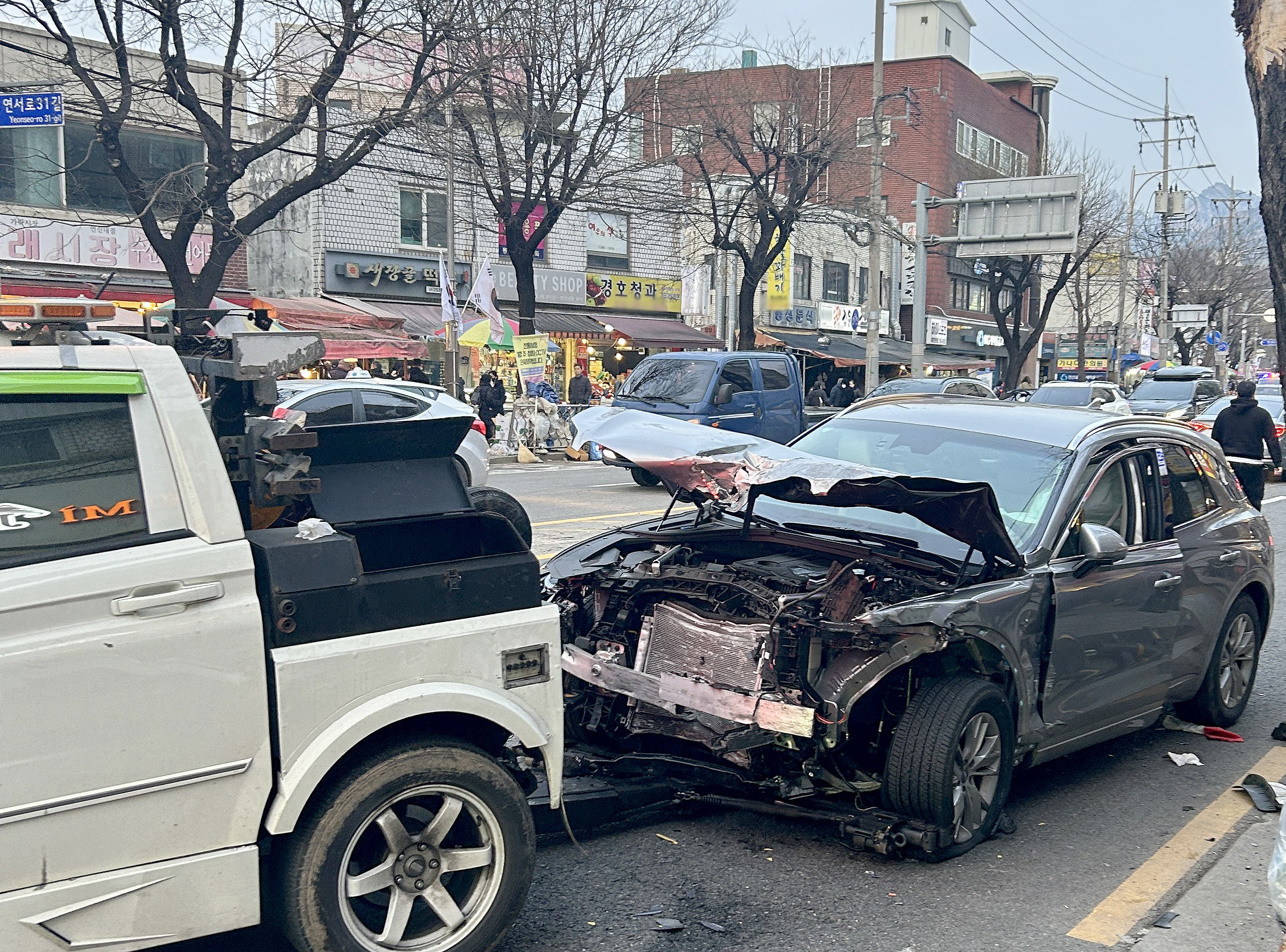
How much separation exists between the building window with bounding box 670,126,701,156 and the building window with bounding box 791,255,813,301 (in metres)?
13.1

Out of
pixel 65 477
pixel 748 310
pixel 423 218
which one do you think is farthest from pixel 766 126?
pixel 65 477

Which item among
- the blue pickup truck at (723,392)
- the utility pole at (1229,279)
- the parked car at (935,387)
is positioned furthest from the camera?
the utility pole at (1229,279)

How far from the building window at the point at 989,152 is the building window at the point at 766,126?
2421 centimetres

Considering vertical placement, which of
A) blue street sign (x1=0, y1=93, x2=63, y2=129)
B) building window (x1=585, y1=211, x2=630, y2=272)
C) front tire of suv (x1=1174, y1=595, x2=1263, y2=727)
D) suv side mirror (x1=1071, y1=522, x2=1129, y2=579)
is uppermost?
building window (x1=585, y1=211, x2=630, y2=272)

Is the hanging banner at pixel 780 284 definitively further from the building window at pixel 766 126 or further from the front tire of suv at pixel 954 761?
the front tire of suv at pixel 954 761

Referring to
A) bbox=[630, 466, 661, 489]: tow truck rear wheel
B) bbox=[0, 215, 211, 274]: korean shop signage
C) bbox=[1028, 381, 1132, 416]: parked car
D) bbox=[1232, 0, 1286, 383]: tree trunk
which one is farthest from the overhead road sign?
bbox=[1232, 0, 1286, 383]: tree trunk

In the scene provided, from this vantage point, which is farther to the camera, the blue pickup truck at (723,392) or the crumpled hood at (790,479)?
the blue pickup truck at (723,392)

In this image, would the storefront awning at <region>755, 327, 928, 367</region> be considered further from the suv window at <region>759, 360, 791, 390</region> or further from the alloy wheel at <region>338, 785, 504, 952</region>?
the alloy wheel at <region>338, 785, 504, 952</region>

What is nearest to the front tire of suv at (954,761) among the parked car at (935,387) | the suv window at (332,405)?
the suv window at (332,405)

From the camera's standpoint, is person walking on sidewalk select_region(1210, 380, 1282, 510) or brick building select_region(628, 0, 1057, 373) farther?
brick building select_region(628, 0, 1057, 373)

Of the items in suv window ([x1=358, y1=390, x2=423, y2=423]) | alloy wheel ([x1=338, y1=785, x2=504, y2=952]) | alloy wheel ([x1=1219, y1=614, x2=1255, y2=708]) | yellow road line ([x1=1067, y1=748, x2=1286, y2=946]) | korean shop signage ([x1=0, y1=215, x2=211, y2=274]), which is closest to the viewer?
alloy wheel ([x1=338, y1=785, x2=504, y2=952])

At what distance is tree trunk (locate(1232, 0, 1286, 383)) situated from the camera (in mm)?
6746

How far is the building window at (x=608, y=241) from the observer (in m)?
34.7

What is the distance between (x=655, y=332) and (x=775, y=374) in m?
16.5
